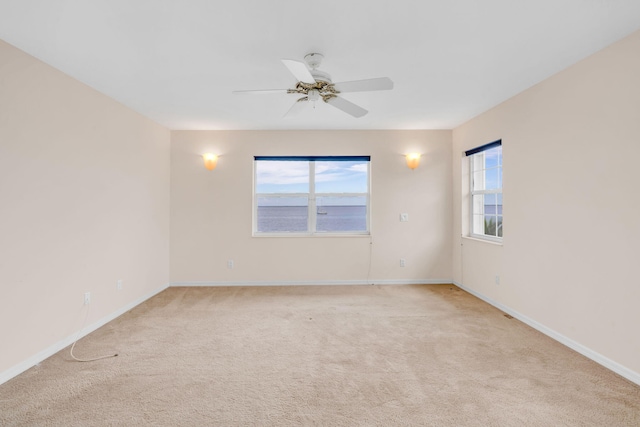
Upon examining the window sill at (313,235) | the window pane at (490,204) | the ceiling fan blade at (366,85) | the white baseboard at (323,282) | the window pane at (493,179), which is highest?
the ceiling fan blade at (366,85)

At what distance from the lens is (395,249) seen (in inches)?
189

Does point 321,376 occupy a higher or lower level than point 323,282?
lower

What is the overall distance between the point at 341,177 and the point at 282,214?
1.08 meters

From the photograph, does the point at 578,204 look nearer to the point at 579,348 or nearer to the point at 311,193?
the point at 579,348

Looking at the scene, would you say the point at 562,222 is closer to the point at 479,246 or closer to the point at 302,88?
the point at 479,246

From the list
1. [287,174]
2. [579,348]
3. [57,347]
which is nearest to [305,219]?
[287,174]

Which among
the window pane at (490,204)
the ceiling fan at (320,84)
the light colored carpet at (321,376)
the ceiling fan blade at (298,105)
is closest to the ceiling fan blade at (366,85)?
the ceiling fan at (320,84)

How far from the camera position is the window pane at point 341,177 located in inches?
194

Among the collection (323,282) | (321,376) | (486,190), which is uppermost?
(486,190)

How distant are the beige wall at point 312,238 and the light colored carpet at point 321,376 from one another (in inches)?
50.2

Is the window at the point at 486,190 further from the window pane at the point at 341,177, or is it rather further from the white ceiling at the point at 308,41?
the window pane at the point at 341,177

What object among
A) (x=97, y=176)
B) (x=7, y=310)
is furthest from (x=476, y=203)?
(x=7, y=310)

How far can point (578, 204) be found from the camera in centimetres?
260

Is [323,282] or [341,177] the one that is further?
[341,177]
